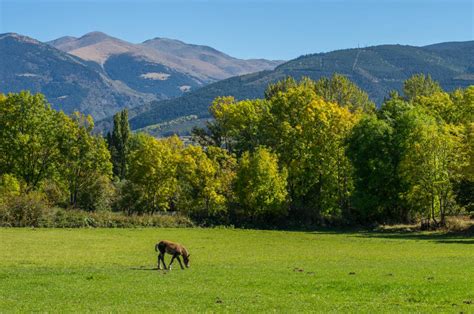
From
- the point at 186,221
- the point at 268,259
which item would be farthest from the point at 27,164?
the point at 268,259

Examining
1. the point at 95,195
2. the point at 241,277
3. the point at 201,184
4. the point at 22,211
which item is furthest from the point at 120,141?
the point at 241,277

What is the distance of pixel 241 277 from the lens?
31.5 metres

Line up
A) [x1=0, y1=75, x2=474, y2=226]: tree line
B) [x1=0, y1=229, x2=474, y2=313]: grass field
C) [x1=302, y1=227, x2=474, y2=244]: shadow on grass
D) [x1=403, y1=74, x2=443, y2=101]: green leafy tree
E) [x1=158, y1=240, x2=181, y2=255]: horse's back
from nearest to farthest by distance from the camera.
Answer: [x1=0, y1=229, x2=474, y2=313]: grass field, [x1=158, y1=240, x2=181, y2=255]: horse's back, [x1=302, y1=227, x2=474, y2=244]: shadow on grass, [x1=0, y1=75, x2=474, y2=226]: tree line, [x1=403, y1=74, x2=443, y2=101]: green leafy tree

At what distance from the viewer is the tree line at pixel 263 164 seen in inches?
3209

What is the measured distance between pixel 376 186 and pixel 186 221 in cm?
2877

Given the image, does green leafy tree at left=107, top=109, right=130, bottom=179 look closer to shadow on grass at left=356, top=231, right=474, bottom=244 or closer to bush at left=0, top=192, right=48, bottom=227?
bush at left=0, top=192, right=48, bottom=227

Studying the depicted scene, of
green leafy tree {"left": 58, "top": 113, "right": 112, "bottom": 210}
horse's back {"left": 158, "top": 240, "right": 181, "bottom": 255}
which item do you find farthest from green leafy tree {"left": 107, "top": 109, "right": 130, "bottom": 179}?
horse's back {"left": 158, "top": 240, "right": 181, "bottom": 255}

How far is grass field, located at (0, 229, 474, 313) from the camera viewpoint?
76.1 feet

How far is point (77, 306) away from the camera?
2305cm

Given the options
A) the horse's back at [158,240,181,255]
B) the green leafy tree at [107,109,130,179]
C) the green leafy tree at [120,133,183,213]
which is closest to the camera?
the horse's back at [158,240,181,255]

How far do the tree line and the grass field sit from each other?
24.2 meters

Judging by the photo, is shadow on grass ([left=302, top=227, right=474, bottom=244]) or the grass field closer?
the grass field

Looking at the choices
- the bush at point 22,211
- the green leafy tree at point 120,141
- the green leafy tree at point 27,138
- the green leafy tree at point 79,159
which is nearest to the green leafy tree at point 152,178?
the green leafy tree at point 79,159

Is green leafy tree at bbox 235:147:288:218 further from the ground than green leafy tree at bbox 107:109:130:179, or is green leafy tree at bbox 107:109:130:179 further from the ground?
green leafy tree at bbox 107:109:130:179
